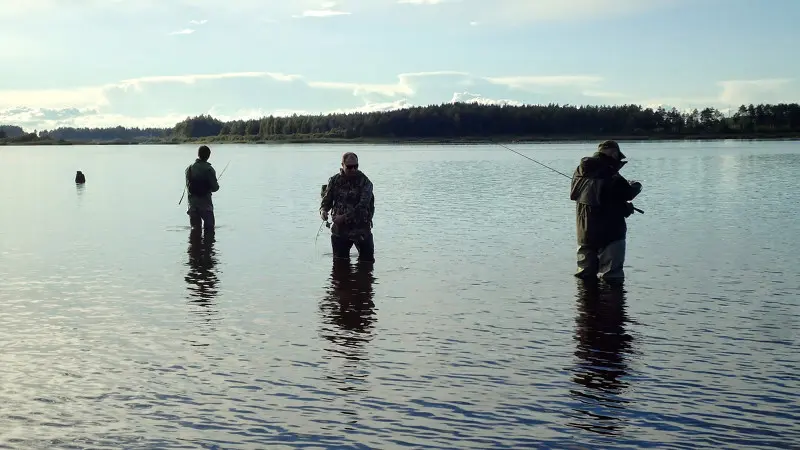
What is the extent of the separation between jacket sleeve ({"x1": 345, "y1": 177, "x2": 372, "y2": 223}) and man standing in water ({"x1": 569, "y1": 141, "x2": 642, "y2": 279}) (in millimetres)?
3120

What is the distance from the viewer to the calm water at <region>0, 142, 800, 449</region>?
724 centimetres

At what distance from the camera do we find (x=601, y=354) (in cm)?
951

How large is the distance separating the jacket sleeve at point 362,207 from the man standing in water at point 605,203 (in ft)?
10.2

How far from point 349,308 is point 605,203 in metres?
3.83

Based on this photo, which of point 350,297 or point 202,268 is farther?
point 202,268

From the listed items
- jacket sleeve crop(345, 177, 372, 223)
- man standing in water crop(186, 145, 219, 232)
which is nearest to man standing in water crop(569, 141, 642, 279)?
jacket sleeve crop(345, 177, 372, 223)

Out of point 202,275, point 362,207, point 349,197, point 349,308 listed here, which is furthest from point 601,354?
point 202,275

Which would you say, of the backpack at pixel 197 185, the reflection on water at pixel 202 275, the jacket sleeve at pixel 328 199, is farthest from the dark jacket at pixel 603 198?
the backpack at pixel 197 185

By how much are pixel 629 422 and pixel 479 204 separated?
76.5 ft

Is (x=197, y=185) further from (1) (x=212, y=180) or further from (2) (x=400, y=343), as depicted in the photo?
Answer: (2) (x=400, y=343)

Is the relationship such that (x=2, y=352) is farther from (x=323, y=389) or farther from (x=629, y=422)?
(x=629, y=422)

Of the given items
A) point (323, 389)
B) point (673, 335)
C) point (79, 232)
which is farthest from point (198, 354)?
point (79, 232)

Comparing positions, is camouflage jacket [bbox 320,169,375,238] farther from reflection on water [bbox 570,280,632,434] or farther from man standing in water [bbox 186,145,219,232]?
man standing in water [bbox 186,145,219,232]

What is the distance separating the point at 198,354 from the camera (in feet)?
31.2
